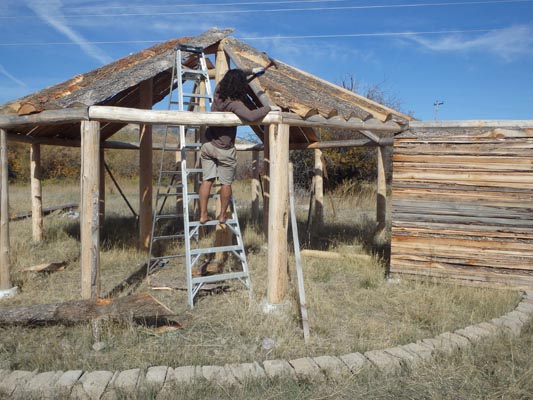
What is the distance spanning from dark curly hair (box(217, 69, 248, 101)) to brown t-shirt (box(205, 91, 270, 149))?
0.24ft

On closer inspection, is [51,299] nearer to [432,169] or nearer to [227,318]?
[227,318]

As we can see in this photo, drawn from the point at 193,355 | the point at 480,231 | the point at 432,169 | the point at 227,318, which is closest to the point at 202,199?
the point at 227,318

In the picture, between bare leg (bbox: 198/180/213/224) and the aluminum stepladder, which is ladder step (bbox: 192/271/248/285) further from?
bare leg (bbox: 198/180/213/224)

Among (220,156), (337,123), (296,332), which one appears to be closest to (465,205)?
(337,123)

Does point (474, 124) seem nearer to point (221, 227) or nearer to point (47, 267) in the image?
point (221, 227)

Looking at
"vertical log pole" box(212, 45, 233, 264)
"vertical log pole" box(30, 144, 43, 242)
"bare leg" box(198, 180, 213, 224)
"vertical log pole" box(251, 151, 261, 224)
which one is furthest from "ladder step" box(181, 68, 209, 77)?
"vertical log pole" box(251, 151, 261, 224)

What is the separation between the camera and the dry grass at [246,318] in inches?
161

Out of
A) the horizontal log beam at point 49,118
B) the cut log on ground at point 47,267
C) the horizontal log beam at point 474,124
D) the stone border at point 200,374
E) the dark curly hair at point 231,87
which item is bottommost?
the stone border at point 200,374

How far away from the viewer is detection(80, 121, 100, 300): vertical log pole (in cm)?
505

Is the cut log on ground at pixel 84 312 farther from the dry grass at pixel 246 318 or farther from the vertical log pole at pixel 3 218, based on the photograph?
the vertical log pole at pixel 3 218

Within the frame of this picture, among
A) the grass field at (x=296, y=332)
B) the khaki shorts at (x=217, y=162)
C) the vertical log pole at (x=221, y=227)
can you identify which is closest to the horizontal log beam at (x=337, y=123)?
the khaki shorts at (x=217, y=162)

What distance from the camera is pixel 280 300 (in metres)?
5.35

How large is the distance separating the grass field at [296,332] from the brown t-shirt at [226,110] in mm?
2044

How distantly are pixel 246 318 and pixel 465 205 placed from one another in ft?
12.0
